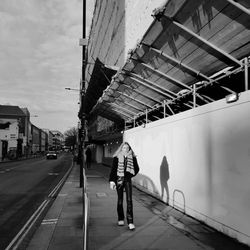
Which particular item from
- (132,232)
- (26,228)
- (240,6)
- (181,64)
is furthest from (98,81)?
(240,6)

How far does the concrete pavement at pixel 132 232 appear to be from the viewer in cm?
608

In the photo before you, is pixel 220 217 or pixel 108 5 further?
pixel 108 5

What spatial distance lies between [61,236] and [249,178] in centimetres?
336

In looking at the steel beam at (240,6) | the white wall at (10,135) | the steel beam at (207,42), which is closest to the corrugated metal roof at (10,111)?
the white wall at (10,135)

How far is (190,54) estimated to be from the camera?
758 centimetres

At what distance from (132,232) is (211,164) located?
6.28ft

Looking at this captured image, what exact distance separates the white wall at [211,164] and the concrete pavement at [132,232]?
30 centimetres

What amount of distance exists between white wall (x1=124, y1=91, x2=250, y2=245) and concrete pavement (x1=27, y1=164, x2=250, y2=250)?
305 mm

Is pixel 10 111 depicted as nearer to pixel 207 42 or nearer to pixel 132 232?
pixel 132 232

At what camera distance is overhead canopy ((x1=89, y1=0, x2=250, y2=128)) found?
5.93m

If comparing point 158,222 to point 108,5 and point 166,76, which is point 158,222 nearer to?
point 166,76

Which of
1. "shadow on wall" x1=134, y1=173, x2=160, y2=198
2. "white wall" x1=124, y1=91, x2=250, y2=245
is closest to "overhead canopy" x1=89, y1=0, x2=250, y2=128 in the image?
"white wall" x1=124, y1=91, x2=250, y2=245

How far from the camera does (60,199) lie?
1212cm

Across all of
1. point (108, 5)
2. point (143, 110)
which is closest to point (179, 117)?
point (143, 110)
